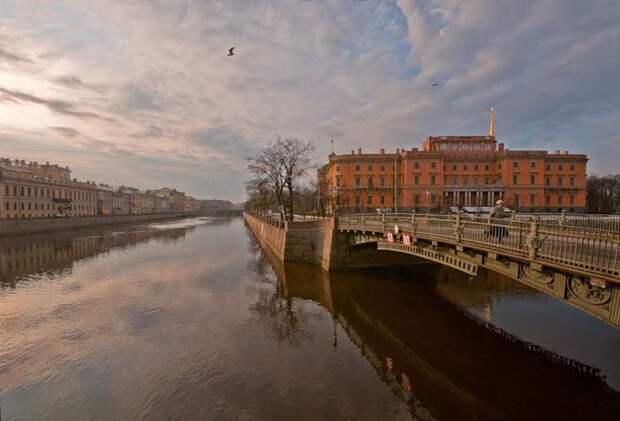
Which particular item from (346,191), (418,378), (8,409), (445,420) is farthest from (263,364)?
(346,191)

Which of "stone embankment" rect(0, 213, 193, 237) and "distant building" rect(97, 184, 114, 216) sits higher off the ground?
"distant building" rect(97, 184, 114, 216)

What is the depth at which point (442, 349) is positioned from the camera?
36.5 ft

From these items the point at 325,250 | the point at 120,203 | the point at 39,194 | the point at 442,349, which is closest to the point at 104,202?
the point at 120,203

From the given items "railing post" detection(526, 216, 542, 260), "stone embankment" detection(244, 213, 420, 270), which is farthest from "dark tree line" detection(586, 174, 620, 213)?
"railing post" detection(526, 216, 542, 260)

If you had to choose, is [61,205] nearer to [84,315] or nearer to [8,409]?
[84,315]

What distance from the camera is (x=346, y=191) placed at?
6381 centimetres

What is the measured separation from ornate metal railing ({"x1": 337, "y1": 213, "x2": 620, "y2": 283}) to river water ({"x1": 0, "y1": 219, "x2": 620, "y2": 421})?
3923 millimetres

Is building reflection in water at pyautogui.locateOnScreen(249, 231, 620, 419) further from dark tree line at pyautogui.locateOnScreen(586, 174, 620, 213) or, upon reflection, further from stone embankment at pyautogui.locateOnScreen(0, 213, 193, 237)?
dark tree line at pyautogui.locateOnScreen(586, 174, 620, 213)

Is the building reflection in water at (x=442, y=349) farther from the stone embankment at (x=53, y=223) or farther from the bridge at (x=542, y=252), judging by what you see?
the stone embankment at (x=53, y=223)

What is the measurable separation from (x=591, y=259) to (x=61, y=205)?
309ft

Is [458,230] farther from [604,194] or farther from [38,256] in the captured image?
[604,194]

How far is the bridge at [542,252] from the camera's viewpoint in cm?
666

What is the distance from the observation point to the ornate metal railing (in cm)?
671

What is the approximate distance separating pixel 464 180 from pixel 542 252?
61.5 m
